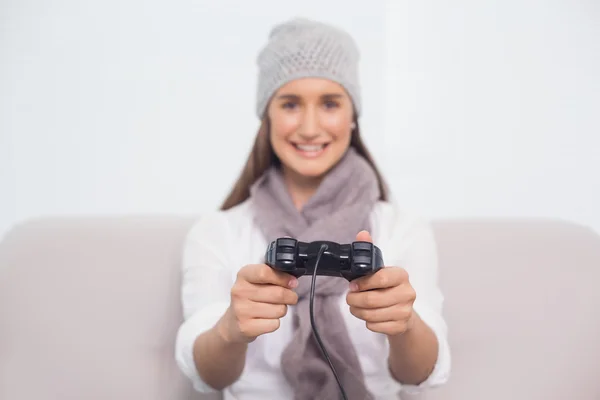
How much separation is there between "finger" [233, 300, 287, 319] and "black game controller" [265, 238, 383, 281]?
5 centimetres

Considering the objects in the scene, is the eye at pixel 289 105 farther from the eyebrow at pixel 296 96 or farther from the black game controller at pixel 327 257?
the black game controller at pixel 327 257

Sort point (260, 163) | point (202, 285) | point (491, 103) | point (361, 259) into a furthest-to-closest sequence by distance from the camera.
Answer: point (491, 103), point (260, 163), point (202, 285), point (361, 259)

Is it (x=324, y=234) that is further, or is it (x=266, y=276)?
(x=324, y=234)

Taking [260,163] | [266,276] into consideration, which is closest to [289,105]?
[260,163]

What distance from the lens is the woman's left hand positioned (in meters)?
0.59

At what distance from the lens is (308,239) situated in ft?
2.83

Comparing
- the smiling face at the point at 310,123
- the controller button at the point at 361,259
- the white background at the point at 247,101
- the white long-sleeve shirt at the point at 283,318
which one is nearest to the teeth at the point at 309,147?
the smiling face at the point at 310,123

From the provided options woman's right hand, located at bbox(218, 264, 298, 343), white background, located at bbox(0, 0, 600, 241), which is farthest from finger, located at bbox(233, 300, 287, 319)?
white background, located at bbox(0, 0, 600, 241)

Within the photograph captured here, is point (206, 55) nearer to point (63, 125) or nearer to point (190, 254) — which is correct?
point (63, 125)

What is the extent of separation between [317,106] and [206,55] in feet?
1.13

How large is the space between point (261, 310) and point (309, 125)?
346mm

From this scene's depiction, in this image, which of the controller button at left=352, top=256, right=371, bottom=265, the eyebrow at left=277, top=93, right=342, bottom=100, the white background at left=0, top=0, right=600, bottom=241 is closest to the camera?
the controller button at left=352, top=256, right=371, bottom=265

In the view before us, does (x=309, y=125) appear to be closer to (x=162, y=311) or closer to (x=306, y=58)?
(x=306, y=58)

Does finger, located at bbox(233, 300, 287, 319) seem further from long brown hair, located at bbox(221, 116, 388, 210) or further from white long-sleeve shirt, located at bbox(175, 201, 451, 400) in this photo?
long brown hair, located at bbox(221, 116, 388, 210)
